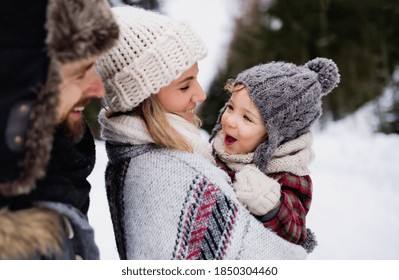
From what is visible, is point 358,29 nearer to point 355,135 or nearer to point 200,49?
point 355,135

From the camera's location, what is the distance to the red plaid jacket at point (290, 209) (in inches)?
62.9

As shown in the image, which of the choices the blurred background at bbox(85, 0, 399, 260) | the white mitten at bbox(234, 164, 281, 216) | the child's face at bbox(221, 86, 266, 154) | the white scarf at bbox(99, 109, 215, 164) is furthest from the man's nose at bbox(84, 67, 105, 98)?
the blurred background at bbox(85, 0, 399, 260)

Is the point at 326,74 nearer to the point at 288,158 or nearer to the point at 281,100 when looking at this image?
the point at 281,100

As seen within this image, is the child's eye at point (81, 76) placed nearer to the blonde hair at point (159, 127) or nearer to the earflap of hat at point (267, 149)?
the blonde hair at point (159, 127)

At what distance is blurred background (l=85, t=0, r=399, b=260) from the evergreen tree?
0.01 metres

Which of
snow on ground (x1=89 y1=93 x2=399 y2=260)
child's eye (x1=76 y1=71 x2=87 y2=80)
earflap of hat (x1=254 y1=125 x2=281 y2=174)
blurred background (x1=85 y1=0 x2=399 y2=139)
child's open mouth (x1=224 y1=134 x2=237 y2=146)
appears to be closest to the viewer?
child's eye (x1=76 y1=71 x2=87 y2=80)

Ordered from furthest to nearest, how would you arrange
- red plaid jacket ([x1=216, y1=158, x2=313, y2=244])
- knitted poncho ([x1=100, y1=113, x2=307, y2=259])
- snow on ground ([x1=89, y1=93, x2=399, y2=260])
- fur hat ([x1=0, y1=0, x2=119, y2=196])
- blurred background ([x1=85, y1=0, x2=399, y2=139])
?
blurred background ([x1=85, y1=0, x2=399, y2=139]), snow on ground ([x1=89, y1=93, x2=399, y2=260]), red plaid jacket ([x1=216, y1=158, x2=313, y2=244]), knitted poncho ([x1=100, y1=113, x2=307, y2=259]), fur hat ([x1=0, y1=0, x2=119, y2=196])

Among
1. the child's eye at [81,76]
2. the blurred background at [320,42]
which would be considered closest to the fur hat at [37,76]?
the child's eye at [81,76]

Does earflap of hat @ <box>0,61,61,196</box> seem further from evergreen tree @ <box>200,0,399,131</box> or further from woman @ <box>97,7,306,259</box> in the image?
evergreen tree @ <box>200,0,399,131</box>

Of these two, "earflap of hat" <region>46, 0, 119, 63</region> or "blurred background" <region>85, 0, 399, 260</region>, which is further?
"blurred background" <region>85, 0, 399, 260</region>

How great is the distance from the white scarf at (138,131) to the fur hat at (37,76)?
448 mm

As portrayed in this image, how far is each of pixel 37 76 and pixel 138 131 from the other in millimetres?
507

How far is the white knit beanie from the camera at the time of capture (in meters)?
1.49

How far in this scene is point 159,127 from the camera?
1534 mm
